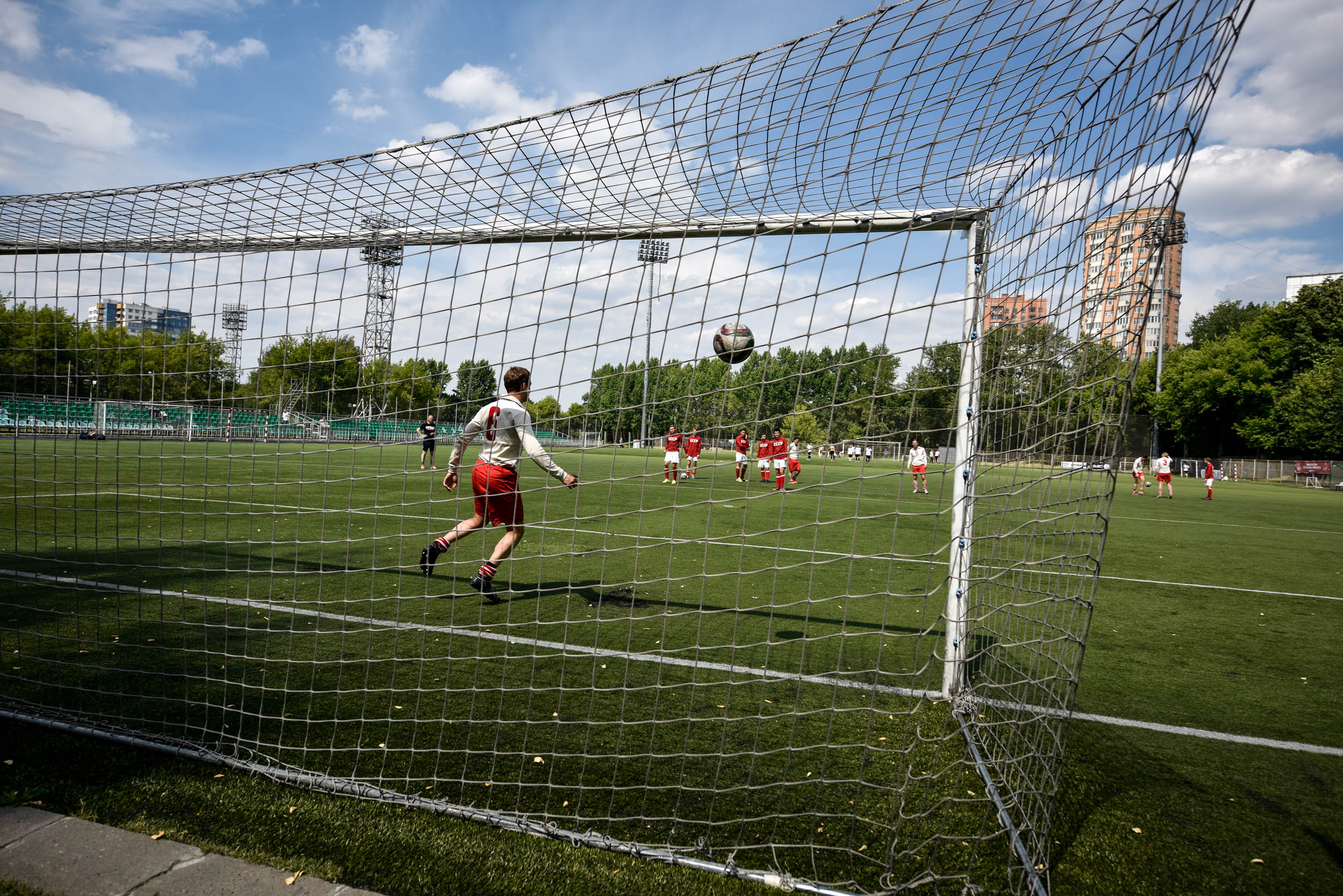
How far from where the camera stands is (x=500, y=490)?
17.9 ft

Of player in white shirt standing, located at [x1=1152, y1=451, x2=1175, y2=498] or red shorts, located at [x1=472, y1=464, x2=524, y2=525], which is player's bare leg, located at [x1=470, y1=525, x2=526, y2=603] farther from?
player in white shirt standing, located at [x1=1152, y1=451, x2=1175, y2=498]

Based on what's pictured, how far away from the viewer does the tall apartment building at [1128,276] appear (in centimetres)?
226

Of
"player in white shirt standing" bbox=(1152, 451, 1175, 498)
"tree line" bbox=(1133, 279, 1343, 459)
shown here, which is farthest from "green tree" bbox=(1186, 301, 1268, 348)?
"player in white shirt standing" bbox=(1152, 451, 1175, 498)

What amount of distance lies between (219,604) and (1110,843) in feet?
18.7

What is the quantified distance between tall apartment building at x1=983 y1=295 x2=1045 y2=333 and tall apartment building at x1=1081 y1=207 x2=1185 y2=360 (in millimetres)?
391

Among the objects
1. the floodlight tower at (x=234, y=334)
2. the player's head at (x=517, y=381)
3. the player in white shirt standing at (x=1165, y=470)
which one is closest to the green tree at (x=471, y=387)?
the player's head at (x=517, y=381)

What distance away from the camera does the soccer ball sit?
333 centimetres

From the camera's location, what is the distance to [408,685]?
153 inches

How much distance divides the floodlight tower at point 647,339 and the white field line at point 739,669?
103cm

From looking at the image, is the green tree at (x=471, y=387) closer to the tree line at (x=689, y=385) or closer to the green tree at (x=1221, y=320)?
the tree line at (x=689, y=385)

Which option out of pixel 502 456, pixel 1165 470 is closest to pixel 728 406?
pixel 502 456

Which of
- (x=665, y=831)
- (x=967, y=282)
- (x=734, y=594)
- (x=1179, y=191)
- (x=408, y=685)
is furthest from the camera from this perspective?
(x=734, y=594)

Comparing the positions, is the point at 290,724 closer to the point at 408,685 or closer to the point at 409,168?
the point at 408,685

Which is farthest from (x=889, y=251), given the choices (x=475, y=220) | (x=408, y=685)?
(x=408, y=685)
